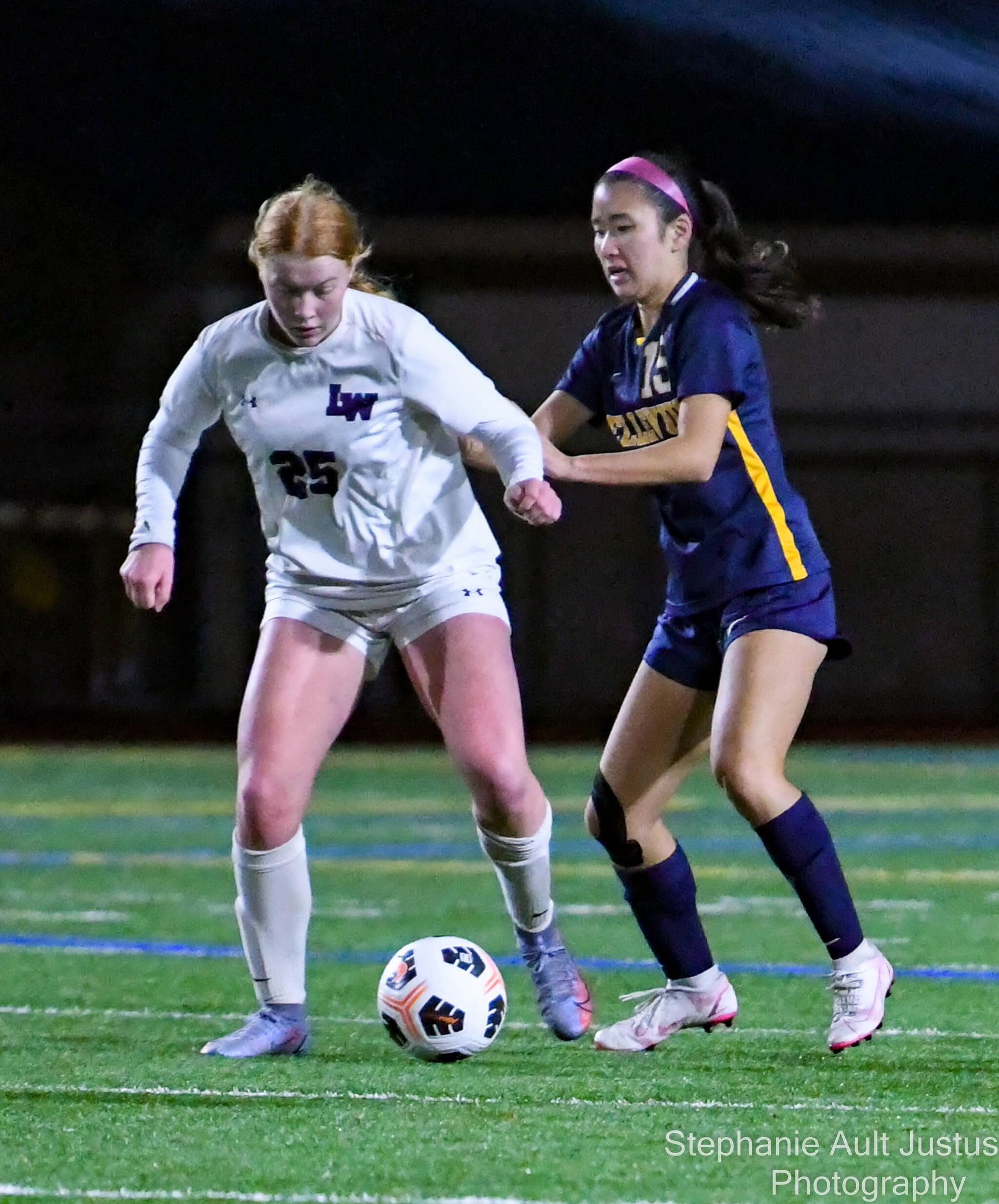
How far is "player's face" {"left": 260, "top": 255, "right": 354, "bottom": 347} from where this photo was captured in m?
4.81

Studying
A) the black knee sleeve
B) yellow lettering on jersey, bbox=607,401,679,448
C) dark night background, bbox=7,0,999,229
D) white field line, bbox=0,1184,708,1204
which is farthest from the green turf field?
dark night background, bbox=7,0,999,229

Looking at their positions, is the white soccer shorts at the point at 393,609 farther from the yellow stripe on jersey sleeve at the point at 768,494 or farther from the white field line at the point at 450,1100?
the white field line at the point at 450,1100

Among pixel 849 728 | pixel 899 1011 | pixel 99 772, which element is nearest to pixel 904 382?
pixel 849 728

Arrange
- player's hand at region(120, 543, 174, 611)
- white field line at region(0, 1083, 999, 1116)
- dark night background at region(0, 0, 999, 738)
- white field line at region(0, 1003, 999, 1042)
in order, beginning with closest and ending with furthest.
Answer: white field line at region(0, 1083, 999, 1116) → player's hand at region(120, 543, 174, 611) → white field line at region(0, 1003, 999, 1042) → dark night background at region(0, 0, 999, 738)

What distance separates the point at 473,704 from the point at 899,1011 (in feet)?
4.99

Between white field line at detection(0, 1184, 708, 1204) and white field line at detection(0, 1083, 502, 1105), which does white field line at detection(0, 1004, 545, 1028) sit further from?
white field line at detection(0, 1184, 708, 1204)

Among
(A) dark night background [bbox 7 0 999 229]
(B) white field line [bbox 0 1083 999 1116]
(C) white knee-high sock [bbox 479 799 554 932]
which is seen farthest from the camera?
(A) dark night background [bbox 7 0 999 229]

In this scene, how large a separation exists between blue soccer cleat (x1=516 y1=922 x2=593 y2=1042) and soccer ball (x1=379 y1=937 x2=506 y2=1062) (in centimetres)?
31

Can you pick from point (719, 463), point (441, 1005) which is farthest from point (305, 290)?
point (441, 1005)

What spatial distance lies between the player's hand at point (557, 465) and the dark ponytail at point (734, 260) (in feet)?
1.90

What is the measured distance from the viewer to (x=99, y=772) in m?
16.3

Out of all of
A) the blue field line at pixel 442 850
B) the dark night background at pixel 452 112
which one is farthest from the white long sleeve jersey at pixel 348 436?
the dark night background at pixel 452 112

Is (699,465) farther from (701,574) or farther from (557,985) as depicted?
(557,985)

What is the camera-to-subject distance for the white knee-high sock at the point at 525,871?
5207 mm
